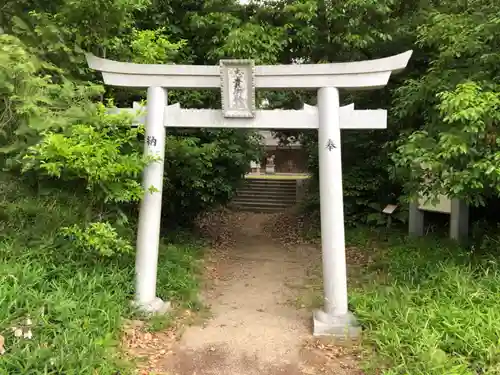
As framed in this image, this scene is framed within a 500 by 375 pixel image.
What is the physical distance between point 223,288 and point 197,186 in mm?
2264

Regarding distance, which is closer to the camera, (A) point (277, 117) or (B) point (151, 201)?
(A) point (277, 117)

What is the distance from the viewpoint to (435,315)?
5008mm

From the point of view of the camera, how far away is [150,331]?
5621mm

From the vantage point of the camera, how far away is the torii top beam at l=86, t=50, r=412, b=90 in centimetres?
581

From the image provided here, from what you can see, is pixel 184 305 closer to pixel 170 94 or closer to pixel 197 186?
pixel 197 186

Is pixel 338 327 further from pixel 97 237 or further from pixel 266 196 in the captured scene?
pixel 266 196

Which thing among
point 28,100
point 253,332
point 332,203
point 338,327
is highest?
point 28,100

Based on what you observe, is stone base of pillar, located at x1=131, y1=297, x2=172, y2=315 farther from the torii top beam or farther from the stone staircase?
the stone staircase

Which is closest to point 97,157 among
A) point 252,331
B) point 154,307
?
point 154,307

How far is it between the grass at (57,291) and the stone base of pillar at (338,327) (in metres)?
2.00

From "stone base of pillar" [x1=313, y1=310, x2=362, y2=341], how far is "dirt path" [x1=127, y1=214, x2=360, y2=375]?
0.21 m

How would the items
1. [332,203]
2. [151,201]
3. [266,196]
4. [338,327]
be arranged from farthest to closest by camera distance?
[266,196], [151,201], [332,203], [338,327]

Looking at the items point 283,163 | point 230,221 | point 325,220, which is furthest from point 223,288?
point 283,163

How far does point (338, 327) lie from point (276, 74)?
135 inches
